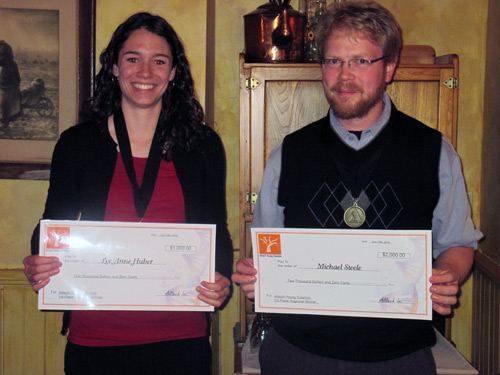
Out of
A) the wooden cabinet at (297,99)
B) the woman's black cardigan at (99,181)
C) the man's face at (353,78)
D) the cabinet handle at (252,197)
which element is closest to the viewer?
the man's face at (353,78)

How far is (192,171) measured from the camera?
6.15 ft

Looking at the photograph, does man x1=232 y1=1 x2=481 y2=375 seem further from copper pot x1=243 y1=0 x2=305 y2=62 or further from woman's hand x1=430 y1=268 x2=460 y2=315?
copper pot x1=243 y1=0 x2=305 y2=62

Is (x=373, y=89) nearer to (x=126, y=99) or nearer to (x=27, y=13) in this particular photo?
(x=126, y=99)

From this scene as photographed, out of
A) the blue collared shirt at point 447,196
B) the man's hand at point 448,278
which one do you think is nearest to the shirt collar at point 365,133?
the blue collared shirt at point 447,196

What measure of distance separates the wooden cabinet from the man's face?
2.62 ft

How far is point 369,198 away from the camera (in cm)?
165

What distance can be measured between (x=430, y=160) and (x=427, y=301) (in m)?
0.41

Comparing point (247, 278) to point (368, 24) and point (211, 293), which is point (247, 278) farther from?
point (368, 24)

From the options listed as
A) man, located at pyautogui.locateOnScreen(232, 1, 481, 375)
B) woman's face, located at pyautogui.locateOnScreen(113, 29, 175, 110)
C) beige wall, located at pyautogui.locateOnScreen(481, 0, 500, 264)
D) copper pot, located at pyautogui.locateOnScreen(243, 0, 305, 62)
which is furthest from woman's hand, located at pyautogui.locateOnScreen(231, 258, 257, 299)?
beige wall, located at pyautogui.locateOnScreen(481, 0, 500, 264)

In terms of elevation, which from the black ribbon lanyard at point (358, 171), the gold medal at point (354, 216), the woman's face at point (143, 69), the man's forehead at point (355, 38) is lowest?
the gold medal at point (354, 216)

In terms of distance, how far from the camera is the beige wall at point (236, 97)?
289 centimetres

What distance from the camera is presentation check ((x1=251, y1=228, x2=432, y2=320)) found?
1.58 m

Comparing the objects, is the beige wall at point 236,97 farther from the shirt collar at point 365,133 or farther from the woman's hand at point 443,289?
the woman's hand at point 443,289

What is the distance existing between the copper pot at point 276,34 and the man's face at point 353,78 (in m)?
0.82
